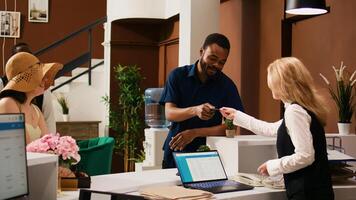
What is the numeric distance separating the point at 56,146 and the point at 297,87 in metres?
1.08

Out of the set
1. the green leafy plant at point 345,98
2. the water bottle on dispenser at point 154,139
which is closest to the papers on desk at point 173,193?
the green leafy plant at point 345,98

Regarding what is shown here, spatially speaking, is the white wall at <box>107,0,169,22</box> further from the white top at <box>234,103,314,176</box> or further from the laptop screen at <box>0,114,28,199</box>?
the laptop screen at <box>0,114,28,199</box>

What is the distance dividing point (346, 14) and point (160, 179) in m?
2.38

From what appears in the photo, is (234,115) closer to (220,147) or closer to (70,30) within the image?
(220,147)

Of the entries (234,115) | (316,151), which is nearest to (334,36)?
(234,115)

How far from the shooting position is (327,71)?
422 cm

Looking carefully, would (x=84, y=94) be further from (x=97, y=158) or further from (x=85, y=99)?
(x=97, y=158)

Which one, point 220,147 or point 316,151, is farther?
point 220,147

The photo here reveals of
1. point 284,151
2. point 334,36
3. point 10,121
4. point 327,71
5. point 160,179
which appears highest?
point 334,36

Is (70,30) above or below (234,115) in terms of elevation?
above

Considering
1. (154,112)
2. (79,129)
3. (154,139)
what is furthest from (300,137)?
(79,129)

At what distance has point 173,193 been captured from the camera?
6.85 ft

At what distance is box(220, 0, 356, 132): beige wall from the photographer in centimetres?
404

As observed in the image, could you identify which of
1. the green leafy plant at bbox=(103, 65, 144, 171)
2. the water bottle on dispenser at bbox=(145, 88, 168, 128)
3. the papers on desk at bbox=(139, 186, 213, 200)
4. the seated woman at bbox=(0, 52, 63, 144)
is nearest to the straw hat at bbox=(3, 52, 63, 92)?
the seated woman at bbox=(0, 52, 63, 144)
